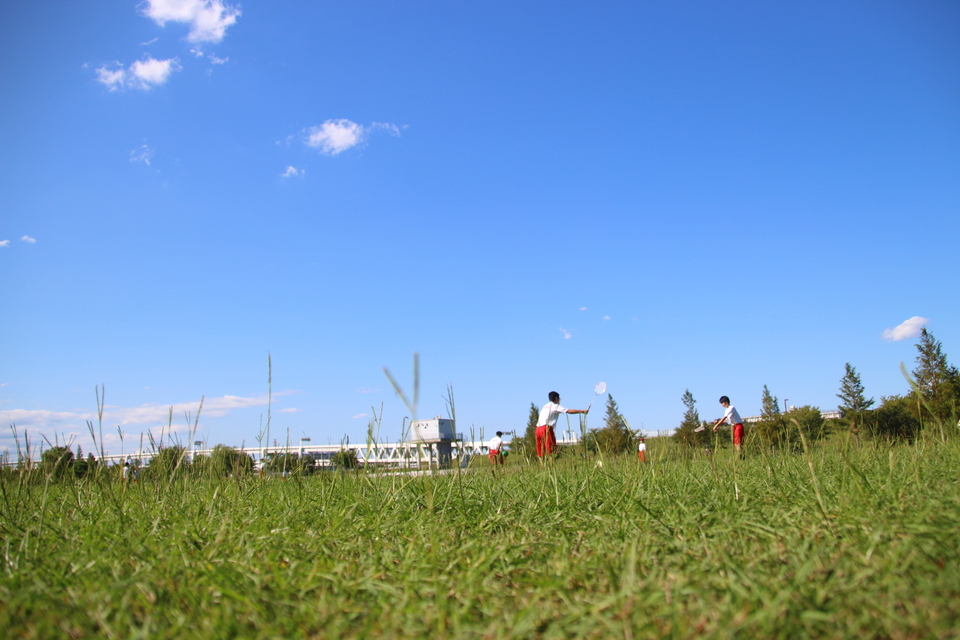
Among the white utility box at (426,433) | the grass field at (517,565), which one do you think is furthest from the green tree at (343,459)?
the grass field at (517,565)

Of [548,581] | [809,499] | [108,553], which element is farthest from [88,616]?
[809,499]

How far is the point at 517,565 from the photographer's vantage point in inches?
84.4

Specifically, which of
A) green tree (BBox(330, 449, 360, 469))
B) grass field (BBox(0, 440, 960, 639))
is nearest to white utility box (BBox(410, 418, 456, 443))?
grass field (BBox(0, 440, 960, 639))

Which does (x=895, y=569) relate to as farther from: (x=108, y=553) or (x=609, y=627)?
(x=108, y=553)

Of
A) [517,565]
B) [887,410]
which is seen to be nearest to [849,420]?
[517,565]

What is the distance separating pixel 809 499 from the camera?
2.78m

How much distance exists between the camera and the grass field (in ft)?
5.02

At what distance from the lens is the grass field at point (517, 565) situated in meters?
1.53

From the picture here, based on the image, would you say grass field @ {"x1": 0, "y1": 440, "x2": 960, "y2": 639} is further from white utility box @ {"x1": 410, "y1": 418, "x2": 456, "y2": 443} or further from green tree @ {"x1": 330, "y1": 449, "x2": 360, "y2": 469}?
green tree @ {"x1": 330, "y1": 449, "x2": 360, "y2": 469}

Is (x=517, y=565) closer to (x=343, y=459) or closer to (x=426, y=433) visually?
(x=426, y=433)

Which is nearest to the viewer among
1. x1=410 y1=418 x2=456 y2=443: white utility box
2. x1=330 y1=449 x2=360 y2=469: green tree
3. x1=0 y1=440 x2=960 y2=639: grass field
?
x1=0 y1=440 x2=960 y2=639: grass field

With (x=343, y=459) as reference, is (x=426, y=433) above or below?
above

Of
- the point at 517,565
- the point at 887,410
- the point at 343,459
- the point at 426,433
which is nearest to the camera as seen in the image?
the point at 517,565

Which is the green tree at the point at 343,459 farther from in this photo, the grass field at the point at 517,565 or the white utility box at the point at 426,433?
the grass field at the point at 517,565
